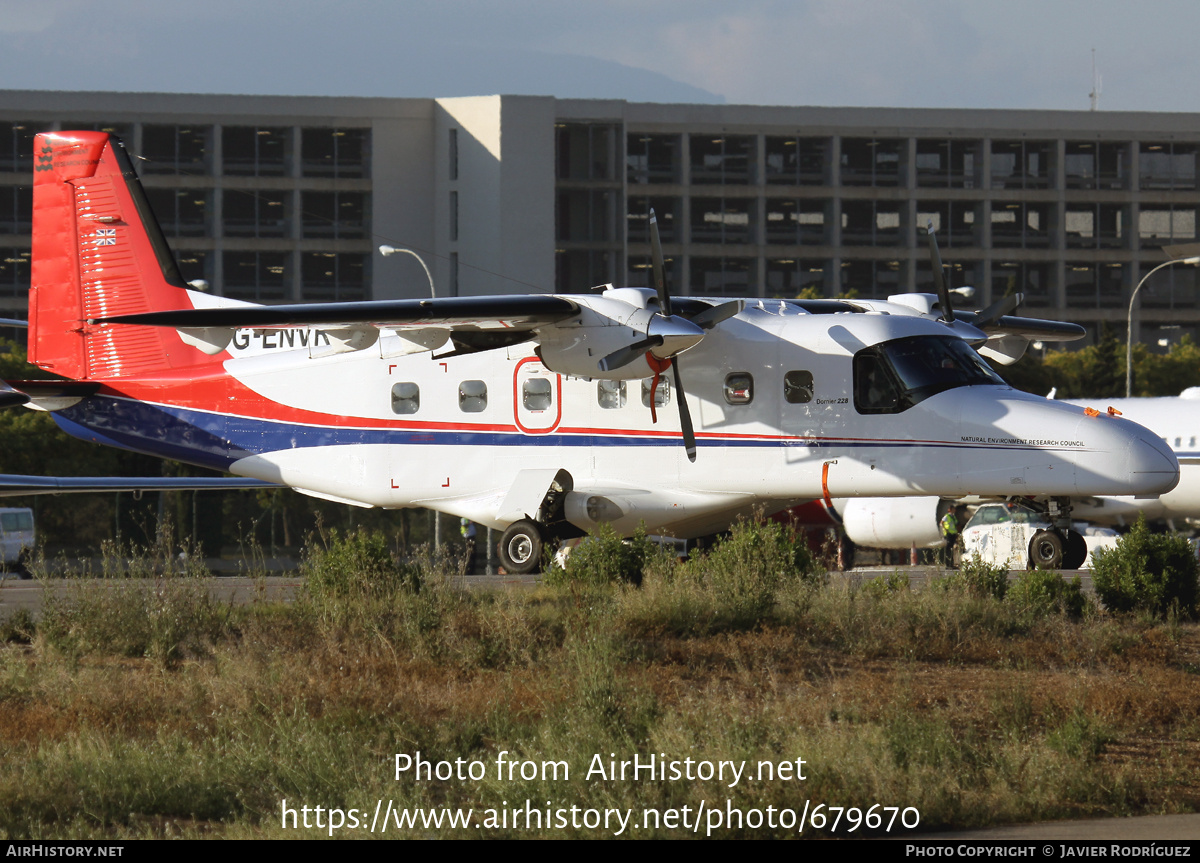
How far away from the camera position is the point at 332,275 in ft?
Answer: 267

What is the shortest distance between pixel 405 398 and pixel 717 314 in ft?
17.0

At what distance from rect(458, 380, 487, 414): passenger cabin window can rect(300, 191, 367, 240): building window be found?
63.0m

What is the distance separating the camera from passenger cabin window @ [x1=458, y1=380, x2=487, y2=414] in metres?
20.0

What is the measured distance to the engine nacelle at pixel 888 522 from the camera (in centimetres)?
2483

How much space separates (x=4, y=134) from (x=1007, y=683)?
79.5 metres

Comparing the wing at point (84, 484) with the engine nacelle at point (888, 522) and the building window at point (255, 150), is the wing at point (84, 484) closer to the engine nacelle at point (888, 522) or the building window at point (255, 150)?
the engine nacelle at point (888, 522)

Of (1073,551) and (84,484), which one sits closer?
(1073,551)

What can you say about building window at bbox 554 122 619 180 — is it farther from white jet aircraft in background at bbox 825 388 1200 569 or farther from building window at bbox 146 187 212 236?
white jet aircraft in background at bbox 825 388 1200 569

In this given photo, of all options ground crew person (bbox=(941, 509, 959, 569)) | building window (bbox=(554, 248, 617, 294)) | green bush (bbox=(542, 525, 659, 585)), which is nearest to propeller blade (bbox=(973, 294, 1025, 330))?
ground crew person (bbox=(941, 509, 959, 569))

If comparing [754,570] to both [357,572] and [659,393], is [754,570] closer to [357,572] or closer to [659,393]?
[659,393]

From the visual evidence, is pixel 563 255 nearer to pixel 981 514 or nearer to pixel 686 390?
pixel 981 514

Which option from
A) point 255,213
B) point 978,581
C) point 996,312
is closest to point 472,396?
point 978,581

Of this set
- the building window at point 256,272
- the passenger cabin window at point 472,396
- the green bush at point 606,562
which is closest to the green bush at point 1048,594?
the green bush at point 606,562
